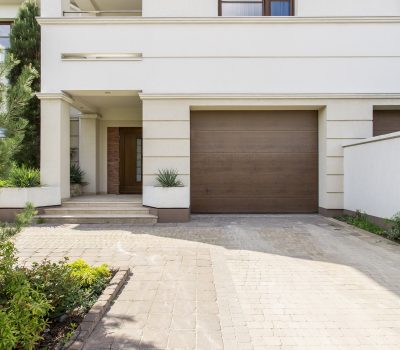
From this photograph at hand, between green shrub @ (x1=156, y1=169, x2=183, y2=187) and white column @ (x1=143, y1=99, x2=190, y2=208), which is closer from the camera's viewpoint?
green shrub @ (x1=156, y1=169, x2=183, y2=187)

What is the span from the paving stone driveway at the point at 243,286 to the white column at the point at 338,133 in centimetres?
199

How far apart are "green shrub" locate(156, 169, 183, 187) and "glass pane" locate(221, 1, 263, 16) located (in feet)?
16.8

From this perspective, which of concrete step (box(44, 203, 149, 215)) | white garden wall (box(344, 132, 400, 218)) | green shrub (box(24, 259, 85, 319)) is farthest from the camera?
concrete step (box(44, 203, 149, 215))

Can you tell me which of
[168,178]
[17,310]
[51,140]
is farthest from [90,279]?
[51,140]

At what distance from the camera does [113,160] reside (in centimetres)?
1319

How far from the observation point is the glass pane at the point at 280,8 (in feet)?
34.5

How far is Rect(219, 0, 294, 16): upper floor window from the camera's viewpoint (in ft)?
34.2

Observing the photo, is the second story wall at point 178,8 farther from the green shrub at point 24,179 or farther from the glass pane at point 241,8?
the green shrub at point 24,179

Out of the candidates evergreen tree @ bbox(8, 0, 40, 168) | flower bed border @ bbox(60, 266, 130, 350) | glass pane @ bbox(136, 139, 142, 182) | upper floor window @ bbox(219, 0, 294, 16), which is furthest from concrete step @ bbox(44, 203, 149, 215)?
upper floor window @ bbox(219, 0, 294, 16)

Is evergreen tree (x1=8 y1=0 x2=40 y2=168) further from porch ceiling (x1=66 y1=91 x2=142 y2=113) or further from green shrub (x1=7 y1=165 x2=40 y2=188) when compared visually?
green shrub (x1=7 y1=165 x2=40 y2=188)

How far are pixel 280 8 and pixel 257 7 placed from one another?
2.31 feet

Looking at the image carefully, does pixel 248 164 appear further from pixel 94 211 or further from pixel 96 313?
pixel 96 313

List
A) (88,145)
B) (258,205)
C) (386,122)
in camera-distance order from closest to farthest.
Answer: (386,122), (258,205), (88,145)

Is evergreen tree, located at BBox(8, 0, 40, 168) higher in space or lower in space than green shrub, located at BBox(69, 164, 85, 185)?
higher
